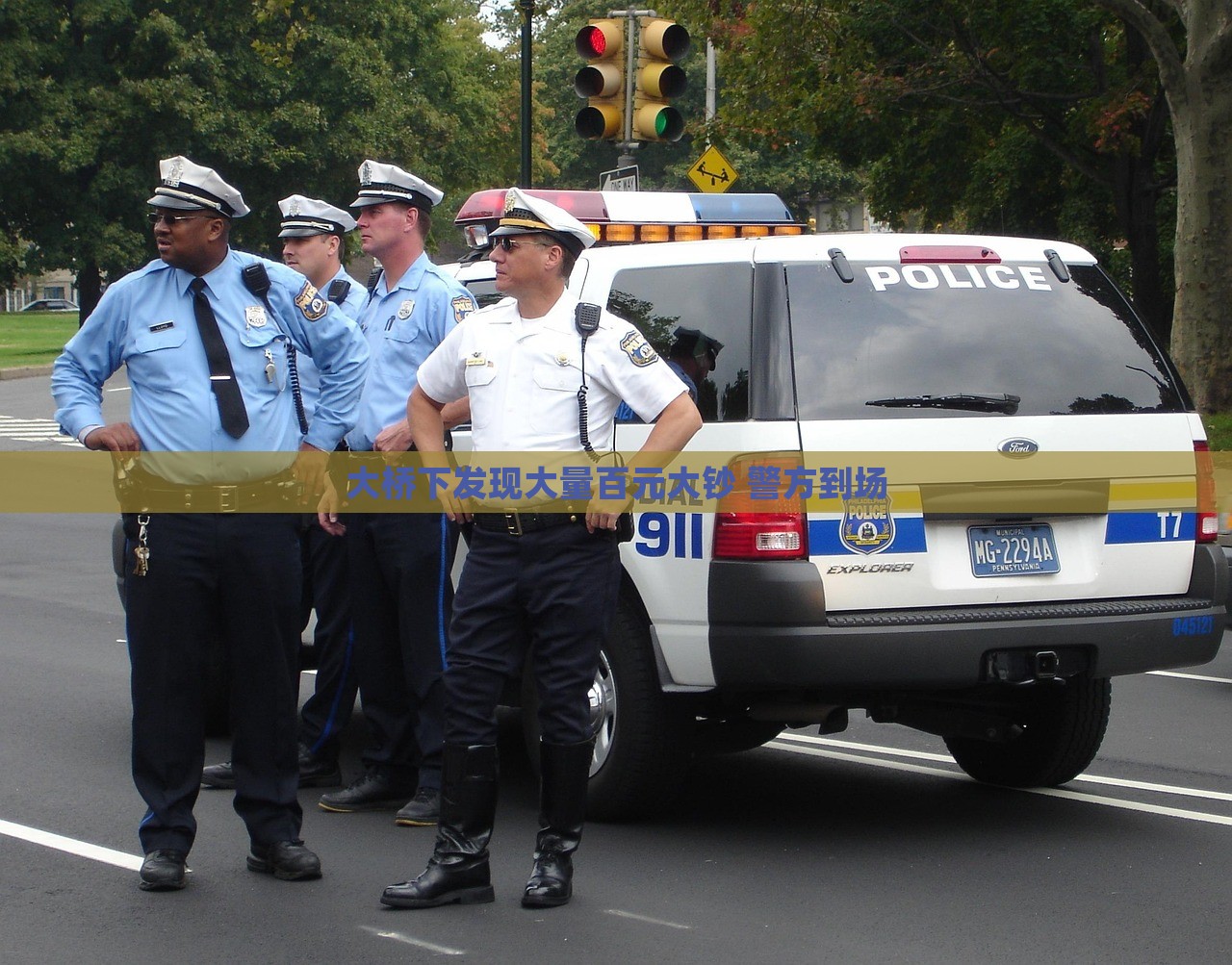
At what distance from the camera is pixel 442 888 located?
4.84 m

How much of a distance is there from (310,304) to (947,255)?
6.54 feet

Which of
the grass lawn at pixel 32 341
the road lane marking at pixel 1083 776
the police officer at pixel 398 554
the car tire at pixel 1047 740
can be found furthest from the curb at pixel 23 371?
the car tire at pixel 1047 740

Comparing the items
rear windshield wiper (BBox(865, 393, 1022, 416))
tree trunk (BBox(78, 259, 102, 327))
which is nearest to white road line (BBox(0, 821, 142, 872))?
rear windshield wiper (BBox(865, 393, 1022, 416))

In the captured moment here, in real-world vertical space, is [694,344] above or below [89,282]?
below

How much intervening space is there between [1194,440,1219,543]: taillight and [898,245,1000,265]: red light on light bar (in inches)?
35.2

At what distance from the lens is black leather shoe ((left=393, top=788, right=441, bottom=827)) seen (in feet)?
19.0

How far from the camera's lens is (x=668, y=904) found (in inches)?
194

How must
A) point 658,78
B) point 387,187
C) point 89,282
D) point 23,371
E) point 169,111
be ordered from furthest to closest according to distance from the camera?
point 89,282 → point 169,111 → point 23,371 → point 658,78 → point 387,187

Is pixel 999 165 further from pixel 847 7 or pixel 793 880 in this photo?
pixel 793 880

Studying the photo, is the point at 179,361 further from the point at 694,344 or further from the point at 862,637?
the point at 862,637

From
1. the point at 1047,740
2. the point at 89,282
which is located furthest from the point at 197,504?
the point at 89,282

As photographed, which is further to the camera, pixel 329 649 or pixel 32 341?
pixel 32 341
